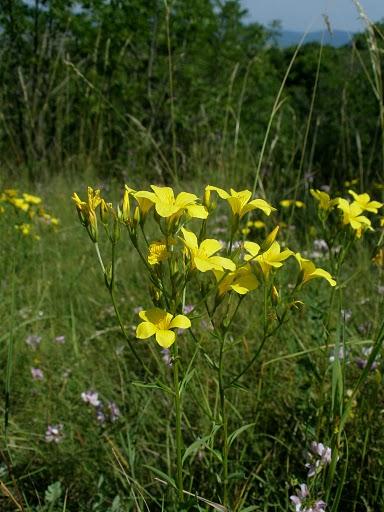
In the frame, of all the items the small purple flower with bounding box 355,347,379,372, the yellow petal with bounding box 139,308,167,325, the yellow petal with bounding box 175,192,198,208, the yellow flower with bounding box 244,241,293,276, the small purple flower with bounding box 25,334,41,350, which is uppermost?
the yellow petal with bounding box 175,192,198,208

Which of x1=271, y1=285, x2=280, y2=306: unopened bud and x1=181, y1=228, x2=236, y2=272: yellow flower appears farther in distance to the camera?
x1=271, y1=285, x2=280, y2=306: unopened bud

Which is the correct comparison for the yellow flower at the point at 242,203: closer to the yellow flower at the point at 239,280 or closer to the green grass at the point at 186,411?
the yellow flower at the point at 239,280

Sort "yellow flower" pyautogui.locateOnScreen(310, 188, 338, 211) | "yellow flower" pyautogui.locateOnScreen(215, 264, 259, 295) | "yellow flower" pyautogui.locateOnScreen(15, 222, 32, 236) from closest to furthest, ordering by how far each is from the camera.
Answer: "yellow flower" pyautogui.locateOnScreen(215, 264, 259, 295) < "yellow flower" pyautogui.locateOnScreen(310, 188, 338, 211) < "yellow flower" pyautogui.locateOnScreen(15, 222, 32, 236)

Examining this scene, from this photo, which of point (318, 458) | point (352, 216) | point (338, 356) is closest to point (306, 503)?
point (318, 458)

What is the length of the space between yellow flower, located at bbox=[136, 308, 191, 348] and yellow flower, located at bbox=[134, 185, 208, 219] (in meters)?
0.20

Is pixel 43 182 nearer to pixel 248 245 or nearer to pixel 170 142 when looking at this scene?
pixel 170 142

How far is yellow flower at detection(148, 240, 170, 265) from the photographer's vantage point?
1.17 metres

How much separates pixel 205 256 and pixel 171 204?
0.45ft

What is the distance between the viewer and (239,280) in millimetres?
1200

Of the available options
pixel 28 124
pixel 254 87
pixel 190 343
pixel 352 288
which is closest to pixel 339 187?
pixel 352 288

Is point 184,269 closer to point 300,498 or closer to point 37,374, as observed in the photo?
point 300,498

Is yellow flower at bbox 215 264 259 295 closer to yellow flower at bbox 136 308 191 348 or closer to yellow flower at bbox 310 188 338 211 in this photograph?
yellow flower at bbox 136 308 191 348

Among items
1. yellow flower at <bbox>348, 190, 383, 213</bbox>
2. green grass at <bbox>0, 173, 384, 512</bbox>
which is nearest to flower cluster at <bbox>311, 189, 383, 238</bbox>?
yellow flower at <bbox>348, 190, 383, 213</bbox>

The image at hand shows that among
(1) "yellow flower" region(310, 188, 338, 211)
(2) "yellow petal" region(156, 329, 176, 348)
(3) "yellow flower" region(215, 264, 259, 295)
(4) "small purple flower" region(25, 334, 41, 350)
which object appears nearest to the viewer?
(2) "yellow petal" region(156, 329, 176, 348)
